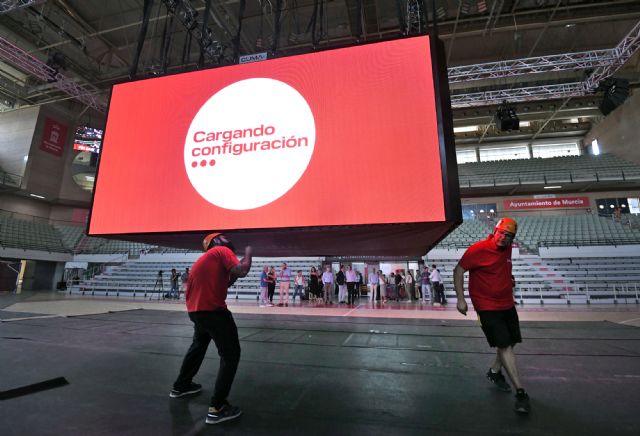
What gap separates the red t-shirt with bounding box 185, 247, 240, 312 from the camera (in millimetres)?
2297

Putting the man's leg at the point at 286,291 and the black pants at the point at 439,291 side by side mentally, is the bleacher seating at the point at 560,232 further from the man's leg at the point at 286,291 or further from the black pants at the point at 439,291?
A: the man's leg at the point at 286,291

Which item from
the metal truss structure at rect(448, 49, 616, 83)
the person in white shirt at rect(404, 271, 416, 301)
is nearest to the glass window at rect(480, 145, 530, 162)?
the metal truss structure at rect(448, 49, 616, 83)

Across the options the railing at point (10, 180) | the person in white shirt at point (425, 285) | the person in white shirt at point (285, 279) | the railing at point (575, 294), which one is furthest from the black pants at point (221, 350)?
the railing at point (10, 180)

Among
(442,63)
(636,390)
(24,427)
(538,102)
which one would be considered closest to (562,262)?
(538,102)

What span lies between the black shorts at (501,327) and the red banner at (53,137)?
87.1 ft

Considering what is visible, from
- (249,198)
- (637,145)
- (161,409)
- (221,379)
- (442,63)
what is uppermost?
→ (637,145)

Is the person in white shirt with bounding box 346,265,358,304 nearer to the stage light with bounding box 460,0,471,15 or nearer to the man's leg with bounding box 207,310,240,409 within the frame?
the man's leg with bounding box 207,310,240,409

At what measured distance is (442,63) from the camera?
7.93ft

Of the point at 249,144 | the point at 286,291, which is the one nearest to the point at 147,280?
the point at 286,291

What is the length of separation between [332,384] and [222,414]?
1.05m

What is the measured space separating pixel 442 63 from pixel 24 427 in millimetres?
3833

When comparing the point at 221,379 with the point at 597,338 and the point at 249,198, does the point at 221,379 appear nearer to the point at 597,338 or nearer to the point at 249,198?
the point at 249,198

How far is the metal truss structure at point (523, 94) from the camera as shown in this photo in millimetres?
13961

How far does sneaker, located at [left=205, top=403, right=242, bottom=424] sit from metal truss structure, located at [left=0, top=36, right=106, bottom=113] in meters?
16.4
